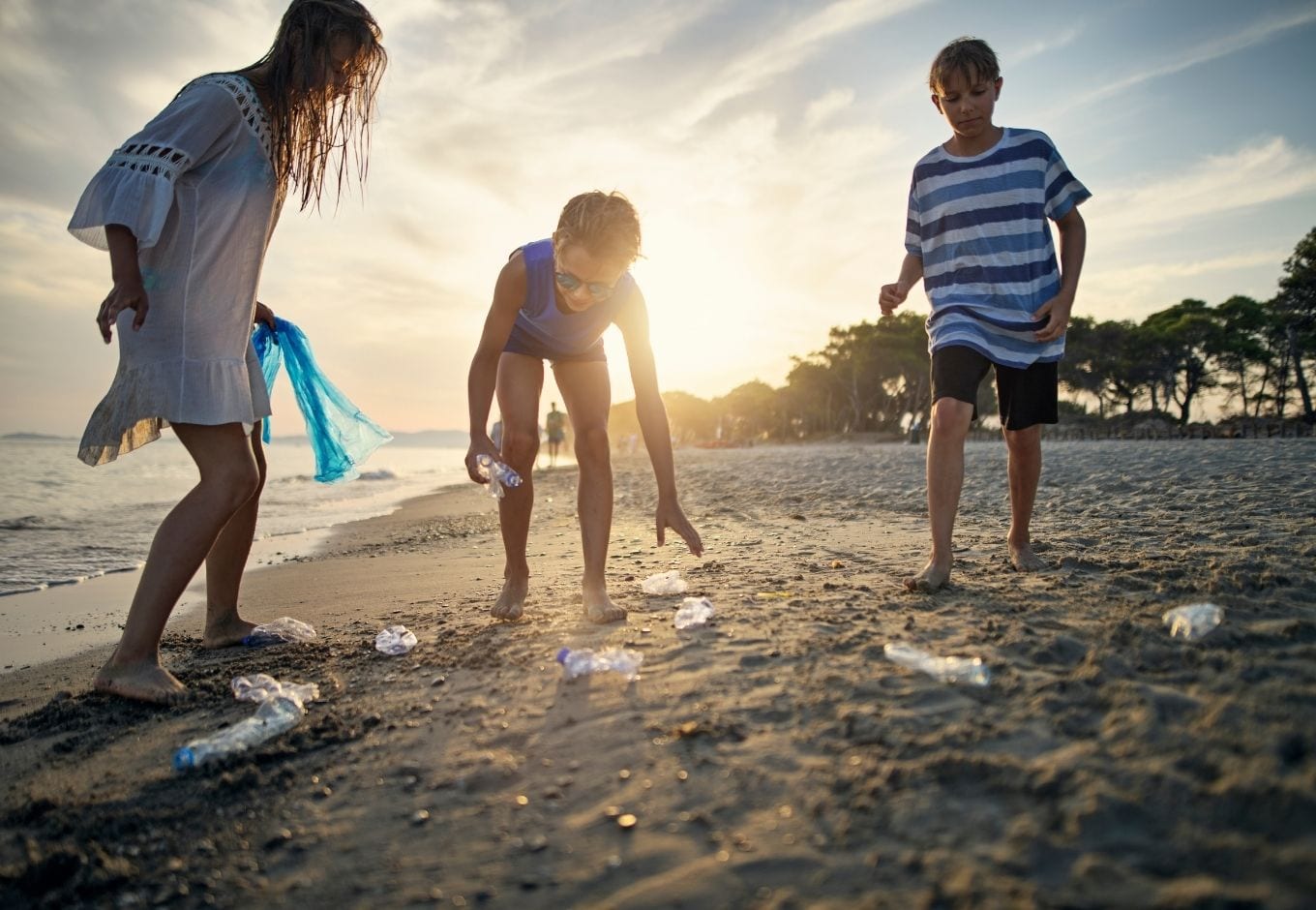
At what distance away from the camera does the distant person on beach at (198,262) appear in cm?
216

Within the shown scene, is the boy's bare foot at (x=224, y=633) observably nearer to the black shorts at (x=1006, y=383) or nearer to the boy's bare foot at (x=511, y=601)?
the boy's bare foot at (x=511, y=601)

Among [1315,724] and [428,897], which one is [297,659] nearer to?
[428,897]

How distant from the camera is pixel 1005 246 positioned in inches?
119

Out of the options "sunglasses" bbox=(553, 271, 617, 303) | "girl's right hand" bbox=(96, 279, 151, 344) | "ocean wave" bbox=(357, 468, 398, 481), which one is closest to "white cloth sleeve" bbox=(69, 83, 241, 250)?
"girl's right hand" bbox=(96, 279, 151, 344)

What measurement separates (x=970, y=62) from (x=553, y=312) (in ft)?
6.47

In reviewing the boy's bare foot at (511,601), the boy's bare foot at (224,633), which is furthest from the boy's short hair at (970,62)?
the boy's bare foot at (224,633)

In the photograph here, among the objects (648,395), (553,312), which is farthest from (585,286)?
(648,395)

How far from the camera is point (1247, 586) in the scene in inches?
94.0

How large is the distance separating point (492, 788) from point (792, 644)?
1.00m

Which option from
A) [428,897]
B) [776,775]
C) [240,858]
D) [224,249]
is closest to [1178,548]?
[776,775]

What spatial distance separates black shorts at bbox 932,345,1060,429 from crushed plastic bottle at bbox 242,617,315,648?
2.81 meters

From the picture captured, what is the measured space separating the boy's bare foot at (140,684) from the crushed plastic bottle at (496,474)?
46.0 inches

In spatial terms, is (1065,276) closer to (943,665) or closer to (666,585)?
Answer: (943,665)

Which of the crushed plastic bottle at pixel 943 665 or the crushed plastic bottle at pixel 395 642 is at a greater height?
the crushed plastic bottle at pixel 943 665
